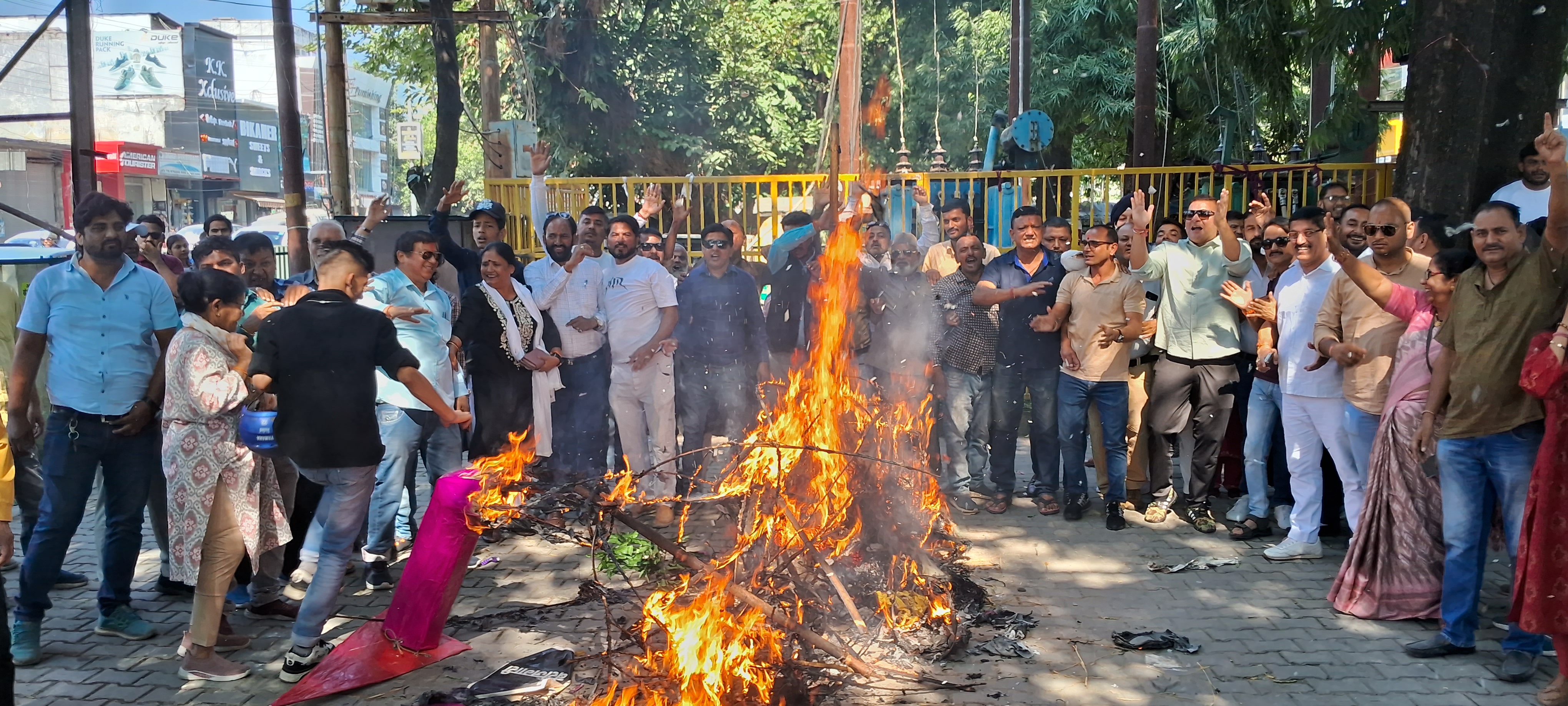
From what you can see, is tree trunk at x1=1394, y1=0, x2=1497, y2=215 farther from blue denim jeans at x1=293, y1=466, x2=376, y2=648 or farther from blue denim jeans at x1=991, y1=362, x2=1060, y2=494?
blue denim jeans at x1=293, y1=466, x2=376, y2=648

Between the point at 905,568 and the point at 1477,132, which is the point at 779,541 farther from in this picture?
the point at 1477,132

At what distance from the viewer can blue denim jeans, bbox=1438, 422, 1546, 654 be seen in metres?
4.77

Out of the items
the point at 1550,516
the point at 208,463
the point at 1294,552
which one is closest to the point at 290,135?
the point at 208,463

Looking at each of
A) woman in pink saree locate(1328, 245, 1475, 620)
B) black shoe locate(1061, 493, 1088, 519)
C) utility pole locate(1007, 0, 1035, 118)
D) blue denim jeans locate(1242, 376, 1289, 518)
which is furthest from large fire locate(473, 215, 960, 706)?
utility pole locate(1007, 0, 1035, 118)

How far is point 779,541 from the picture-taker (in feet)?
16.3

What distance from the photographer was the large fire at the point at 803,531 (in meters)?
4.34

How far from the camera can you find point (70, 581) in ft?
21.1

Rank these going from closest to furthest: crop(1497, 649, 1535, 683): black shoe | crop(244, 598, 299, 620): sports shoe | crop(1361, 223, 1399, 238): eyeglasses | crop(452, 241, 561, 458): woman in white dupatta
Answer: crop(1497, 649, 1535, 683): black shoe
crop(244, 598, 299, 620): sports shoe
crop(1361, 223, 1399, 238): eyeglasses
crop(452, 241, 561, 458): woman in white dupatta

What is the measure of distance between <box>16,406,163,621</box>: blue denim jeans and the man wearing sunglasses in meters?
6.32

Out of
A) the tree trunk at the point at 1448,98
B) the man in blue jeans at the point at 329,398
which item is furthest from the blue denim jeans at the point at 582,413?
the tree trunk at the point at 1448,98

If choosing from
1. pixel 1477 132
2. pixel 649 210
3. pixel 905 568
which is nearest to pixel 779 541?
pixel 905 568

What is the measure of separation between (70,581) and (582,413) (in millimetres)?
3387

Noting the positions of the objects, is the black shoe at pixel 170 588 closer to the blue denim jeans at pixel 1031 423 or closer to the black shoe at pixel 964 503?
the black shoe at pixel 964 503

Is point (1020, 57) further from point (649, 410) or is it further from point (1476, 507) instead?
point (1476, 507)
